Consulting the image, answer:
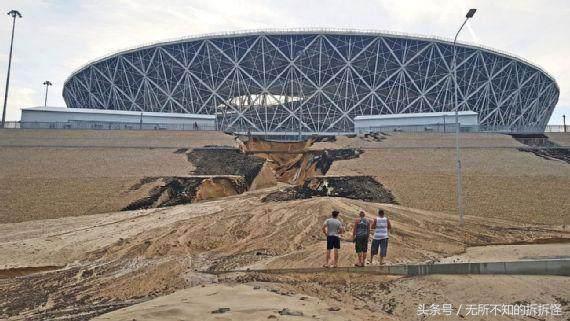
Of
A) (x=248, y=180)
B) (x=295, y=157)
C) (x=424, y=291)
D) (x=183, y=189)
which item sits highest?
(x=295, y=157)

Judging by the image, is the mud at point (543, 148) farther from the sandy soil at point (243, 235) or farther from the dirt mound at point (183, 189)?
the dirt mound at point (183, 189)

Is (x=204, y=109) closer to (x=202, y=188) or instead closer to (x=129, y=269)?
(x=202, y=188)

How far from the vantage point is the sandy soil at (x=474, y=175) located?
17969 mm

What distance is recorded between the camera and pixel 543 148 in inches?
1160

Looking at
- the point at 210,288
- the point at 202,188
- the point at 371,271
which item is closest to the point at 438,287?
the point at 371,271

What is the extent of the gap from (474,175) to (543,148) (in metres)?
10.1

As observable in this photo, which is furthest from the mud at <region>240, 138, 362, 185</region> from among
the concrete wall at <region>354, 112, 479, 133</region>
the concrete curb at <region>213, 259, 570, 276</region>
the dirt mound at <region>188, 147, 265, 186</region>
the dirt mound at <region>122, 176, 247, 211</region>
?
the concrete curb at <region>213, 259, 570, 276</region>

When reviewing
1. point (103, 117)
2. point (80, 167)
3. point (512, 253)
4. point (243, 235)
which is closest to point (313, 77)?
point (103, 117)

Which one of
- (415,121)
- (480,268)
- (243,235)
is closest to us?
(480,268)

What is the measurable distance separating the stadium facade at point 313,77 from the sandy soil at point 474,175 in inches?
702

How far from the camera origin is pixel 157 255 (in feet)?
38.4

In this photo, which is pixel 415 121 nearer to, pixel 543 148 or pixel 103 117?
pixel 543 148

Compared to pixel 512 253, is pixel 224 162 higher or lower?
higher

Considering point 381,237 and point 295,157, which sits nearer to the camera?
point 381,237
